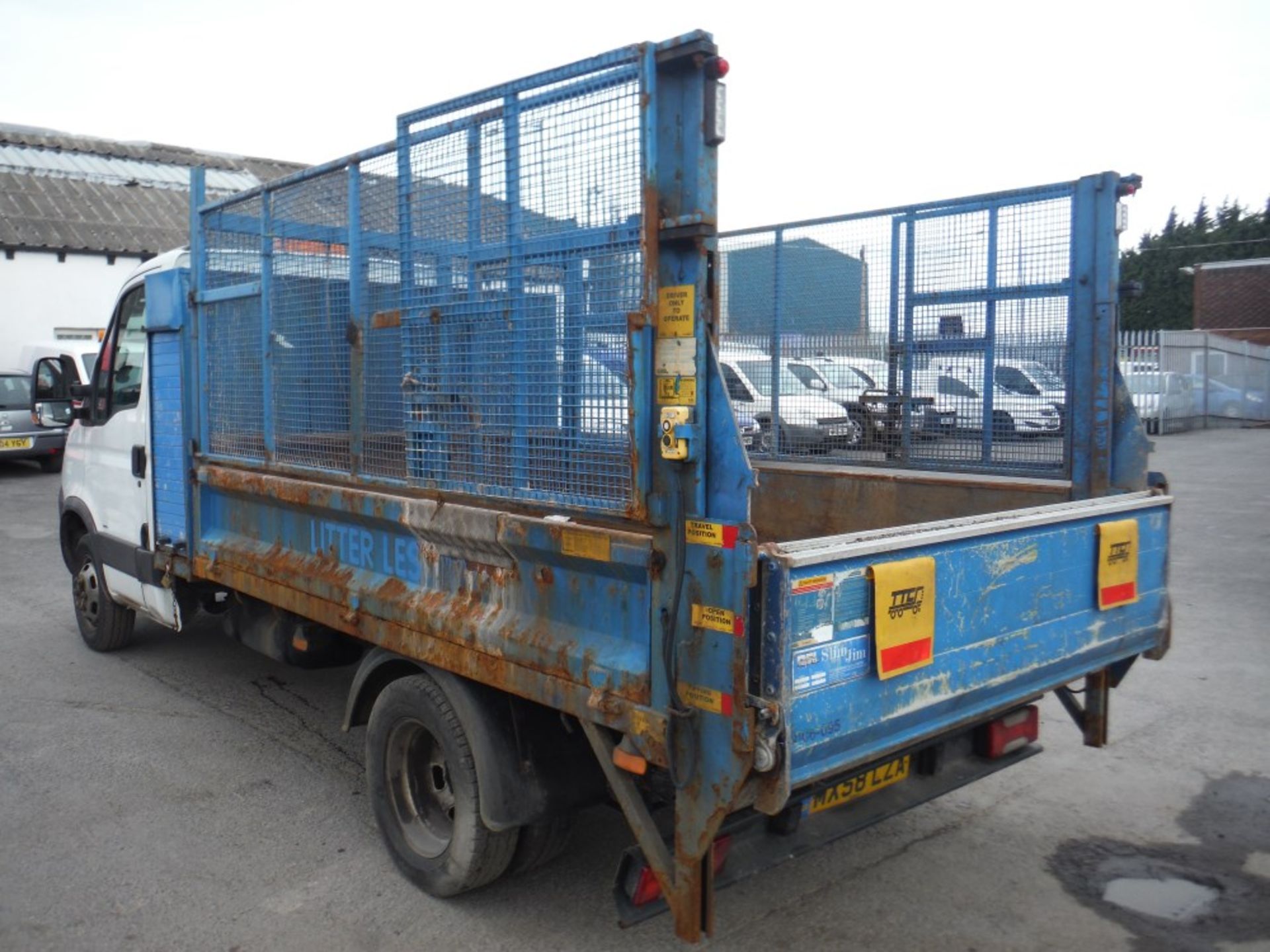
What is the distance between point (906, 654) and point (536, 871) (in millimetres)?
1787

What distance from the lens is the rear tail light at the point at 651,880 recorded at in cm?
297

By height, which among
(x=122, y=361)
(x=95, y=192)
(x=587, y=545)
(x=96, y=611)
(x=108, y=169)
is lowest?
(x=96, y=611)

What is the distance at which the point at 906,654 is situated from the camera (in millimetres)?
2953

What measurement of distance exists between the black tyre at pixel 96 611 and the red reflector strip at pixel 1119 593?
5.59 meters

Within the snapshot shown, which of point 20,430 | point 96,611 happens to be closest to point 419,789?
point 96,611

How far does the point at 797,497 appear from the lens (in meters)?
5.25

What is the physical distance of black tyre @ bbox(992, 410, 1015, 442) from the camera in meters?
4.85

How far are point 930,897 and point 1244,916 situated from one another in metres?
1.04

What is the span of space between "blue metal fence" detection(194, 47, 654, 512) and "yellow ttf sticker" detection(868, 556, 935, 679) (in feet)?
2.41

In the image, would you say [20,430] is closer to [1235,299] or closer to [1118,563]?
[1118,563]

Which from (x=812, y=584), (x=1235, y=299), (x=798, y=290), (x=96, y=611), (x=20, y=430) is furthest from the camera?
(x=1235, y=299)

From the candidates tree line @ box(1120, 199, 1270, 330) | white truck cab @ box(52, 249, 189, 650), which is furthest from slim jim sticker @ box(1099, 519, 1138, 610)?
tree line @ box(1120, 199, 1270, 330)

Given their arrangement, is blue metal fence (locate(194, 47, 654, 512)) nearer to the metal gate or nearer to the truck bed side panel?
the truck bed side panel

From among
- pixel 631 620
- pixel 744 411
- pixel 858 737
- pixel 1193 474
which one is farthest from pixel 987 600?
pixel 1193 474
